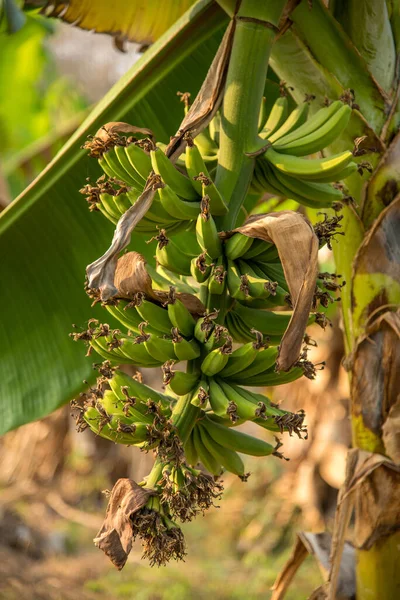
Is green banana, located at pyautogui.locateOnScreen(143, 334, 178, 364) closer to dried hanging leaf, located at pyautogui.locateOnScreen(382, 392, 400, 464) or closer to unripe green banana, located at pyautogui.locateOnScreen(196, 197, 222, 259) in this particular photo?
unripe green banana, located at pyautogui.locateOnScreen(196, 197, 222, 259)

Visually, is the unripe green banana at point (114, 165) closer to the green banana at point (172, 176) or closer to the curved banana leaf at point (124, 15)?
the green banana at point (172, 176)

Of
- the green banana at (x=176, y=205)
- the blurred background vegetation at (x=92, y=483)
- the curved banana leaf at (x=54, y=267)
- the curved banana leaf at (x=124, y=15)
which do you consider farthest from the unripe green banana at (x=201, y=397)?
the blurred background vegetation at (x=92, y=483)

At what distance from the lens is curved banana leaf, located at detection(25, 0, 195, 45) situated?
1556mm

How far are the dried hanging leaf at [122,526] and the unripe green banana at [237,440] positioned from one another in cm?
13

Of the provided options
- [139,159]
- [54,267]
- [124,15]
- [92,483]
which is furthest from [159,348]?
[92,483]

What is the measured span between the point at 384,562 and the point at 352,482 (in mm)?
144

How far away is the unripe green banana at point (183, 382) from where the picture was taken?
2.47 ft

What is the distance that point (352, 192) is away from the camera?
1.13m

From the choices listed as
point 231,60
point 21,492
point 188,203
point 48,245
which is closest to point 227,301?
point 188,203

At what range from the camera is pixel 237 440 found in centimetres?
83

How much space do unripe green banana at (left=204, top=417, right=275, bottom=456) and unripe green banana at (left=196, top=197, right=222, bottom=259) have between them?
21cm

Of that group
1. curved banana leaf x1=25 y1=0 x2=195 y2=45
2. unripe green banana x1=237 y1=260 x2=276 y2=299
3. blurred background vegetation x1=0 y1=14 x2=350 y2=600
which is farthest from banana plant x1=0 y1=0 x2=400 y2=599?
blurred background vegetation x1=0 y1=14 x2=350 y2=600

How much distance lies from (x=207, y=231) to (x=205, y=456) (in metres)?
0.30

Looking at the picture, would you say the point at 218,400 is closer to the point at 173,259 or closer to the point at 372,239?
Result: the point at 173,259
